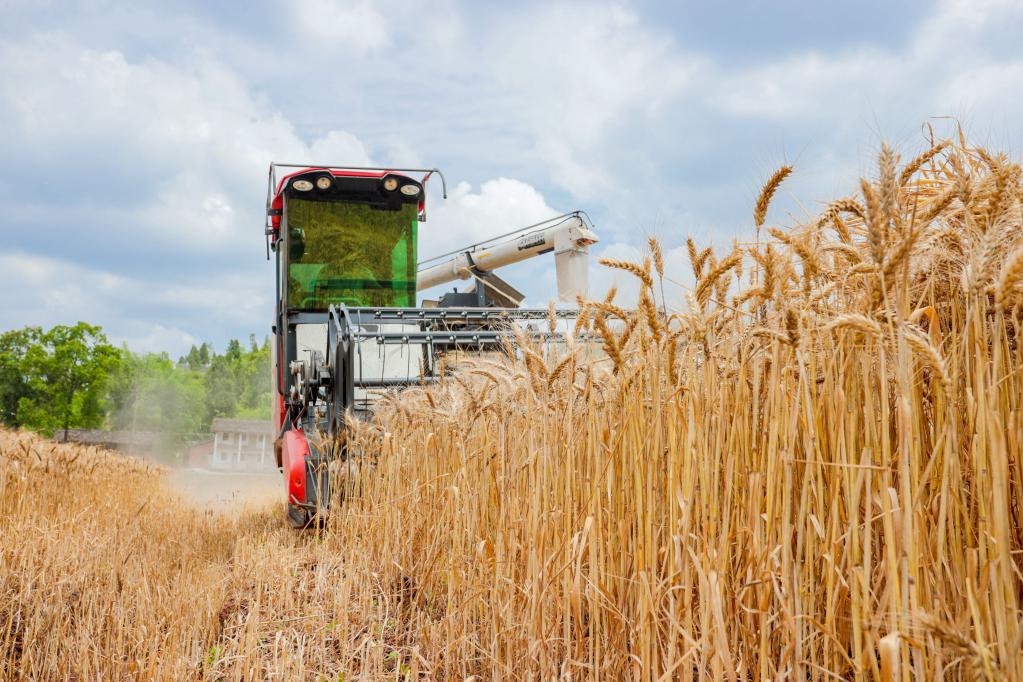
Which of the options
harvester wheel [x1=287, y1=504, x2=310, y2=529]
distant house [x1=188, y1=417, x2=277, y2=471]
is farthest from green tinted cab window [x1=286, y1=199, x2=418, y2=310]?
distant house [x1=188, y1=417, x2=277, y2=471]

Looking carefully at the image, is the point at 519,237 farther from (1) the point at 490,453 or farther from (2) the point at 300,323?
(1) the point at 490,453

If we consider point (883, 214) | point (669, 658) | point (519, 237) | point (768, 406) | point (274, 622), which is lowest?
point (274, 622)

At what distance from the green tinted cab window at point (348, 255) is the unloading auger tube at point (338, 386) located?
95 cm

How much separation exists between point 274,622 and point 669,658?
2.16m

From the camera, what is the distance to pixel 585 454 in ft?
7.07

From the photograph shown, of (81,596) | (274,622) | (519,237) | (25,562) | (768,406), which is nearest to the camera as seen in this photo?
(768,406)

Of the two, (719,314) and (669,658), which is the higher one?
(719,314)

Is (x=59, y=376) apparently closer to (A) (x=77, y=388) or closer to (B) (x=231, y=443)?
(A) (x=77, y=388)

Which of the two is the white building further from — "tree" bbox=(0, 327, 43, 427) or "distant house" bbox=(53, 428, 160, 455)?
"tree" bbox=(0, 327, 43, 427)

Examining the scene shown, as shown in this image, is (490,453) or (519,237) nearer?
(490,453)

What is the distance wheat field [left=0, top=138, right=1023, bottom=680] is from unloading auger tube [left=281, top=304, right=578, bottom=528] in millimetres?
1499

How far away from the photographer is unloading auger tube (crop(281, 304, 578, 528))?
4785mm

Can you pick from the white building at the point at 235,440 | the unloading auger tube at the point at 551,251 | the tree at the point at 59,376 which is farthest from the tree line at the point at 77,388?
the unloading auger tube at the point at 551,251

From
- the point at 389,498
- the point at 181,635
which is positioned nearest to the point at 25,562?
the point at 181,635
